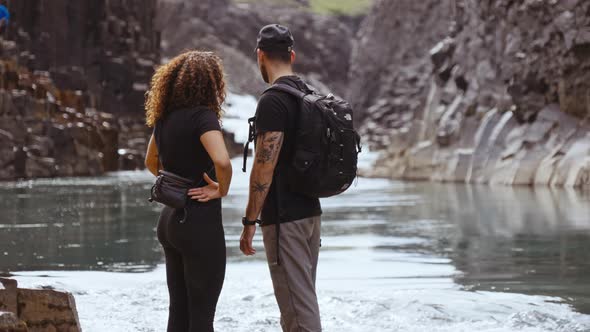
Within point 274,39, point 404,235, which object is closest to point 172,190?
point 274,39

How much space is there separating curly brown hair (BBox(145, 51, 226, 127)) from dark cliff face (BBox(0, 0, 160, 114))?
68.8 metres

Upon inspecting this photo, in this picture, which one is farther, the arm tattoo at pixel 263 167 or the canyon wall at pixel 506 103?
the canyon wall at pixel 506 103

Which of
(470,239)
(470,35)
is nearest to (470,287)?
(470,239)

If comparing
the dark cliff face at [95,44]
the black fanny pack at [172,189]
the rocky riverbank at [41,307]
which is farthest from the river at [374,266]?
the dark cliff face at [95,44]

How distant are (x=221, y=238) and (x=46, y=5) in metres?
75.3

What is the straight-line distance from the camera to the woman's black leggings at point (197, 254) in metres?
5.62

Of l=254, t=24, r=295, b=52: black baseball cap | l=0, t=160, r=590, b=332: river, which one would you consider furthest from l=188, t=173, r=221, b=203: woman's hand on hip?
l=0, t=160, r=590, b=332: river

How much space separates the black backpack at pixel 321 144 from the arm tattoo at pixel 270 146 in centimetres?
10

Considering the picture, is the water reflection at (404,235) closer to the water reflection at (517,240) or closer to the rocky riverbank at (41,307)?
the water reflection at (517,240)

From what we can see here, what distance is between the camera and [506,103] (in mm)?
39750

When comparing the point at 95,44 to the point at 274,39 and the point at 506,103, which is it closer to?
the point at 506,103

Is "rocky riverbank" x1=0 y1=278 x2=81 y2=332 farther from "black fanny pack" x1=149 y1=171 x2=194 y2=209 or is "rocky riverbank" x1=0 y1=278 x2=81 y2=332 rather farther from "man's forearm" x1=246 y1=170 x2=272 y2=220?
"man's forearm" x1=246 y1=170 x2=272 y2=220

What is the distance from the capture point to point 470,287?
1041cm

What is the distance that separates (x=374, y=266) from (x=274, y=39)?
682 cm
